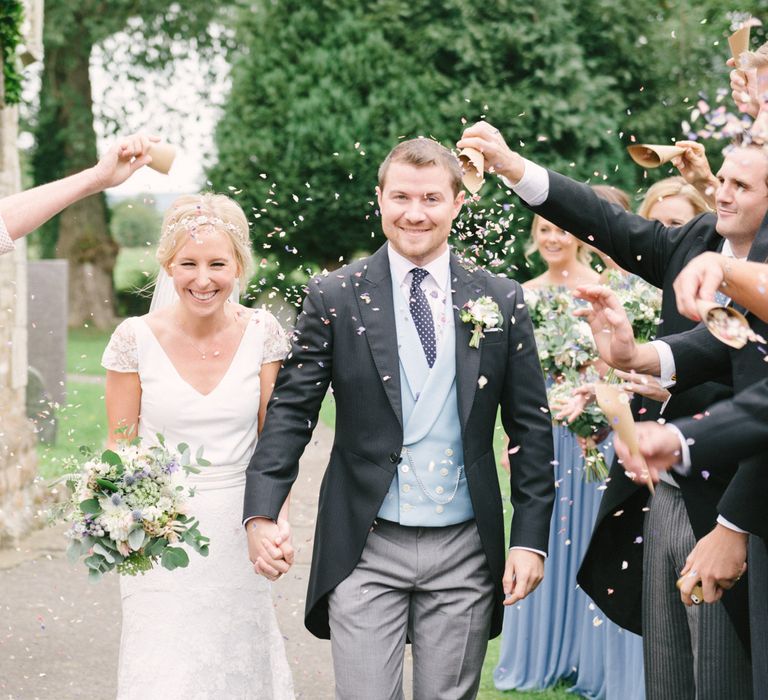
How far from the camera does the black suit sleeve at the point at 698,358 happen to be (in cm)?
354

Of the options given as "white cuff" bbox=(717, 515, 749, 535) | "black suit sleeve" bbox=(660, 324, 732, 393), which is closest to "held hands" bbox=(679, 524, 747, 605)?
"white cuff" bbox=(717, 515, 749, 535)

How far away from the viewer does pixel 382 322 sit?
3877 millimetres

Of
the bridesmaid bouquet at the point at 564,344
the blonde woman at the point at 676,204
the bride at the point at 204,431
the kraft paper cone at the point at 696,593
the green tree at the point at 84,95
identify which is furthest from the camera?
the green tree at the point at 84,95

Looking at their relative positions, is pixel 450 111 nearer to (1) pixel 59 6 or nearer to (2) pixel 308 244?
(2) pixel 308 244

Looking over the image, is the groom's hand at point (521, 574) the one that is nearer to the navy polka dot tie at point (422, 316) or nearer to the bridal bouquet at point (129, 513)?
the navy polka dot tie at point (422, 316)

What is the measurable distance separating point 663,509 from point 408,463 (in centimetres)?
85

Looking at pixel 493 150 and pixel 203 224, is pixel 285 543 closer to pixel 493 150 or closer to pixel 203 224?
pixel 203 224

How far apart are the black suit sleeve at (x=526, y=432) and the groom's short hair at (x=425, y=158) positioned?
52cm

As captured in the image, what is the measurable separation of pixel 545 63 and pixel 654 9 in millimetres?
3090

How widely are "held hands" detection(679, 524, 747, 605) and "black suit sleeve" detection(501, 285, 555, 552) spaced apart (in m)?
0.71

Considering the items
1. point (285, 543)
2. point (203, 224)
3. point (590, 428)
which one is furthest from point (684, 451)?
point (590, 428)

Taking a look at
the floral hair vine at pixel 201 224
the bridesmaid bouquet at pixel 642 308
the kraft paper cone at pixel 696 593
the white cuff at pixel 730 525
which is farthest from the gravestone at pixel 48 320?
the white cuff at pixel 730 525

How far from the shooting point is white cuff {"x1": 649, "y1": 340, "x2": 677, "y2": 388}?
141 inches

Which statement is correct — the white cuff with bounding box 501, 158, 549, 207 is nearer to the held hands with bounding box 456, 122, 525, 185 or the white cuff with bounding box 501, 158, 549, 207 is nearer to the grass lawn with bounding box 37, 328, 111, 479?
the held hands with bounding box 456, 122, 525, 185
